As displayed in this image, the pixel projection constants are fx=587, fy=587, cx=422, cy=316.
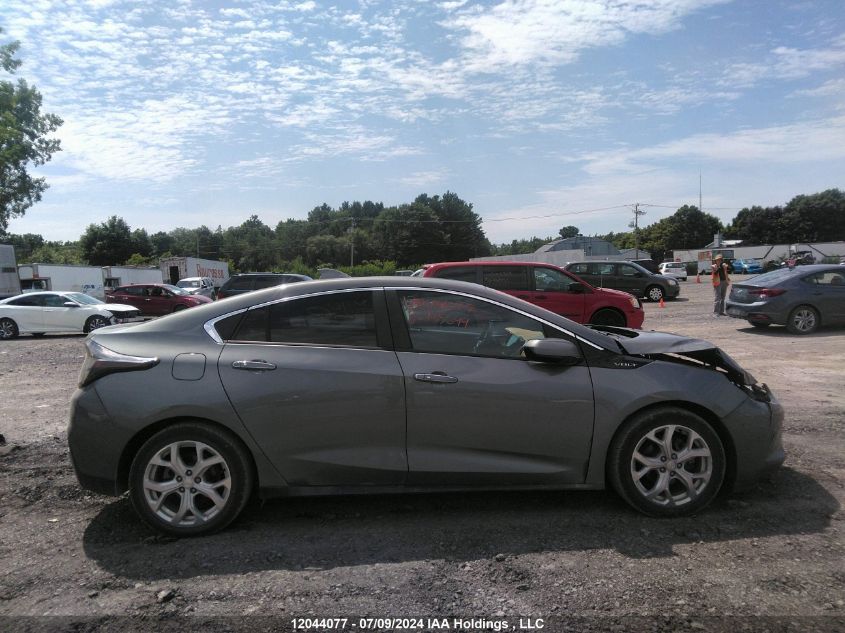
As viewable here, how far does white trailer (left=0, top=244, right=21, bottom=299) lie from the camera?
27.2 metres

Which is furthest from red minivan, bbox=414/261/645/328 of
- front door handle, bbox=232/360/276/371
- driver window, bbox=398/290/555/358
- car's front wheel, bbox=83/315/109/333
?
car's front wheel, bbox=83/315/109/333

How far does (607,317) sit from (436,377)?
9107 millimetres

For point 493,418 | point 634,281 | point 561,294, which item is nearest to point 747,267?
point 634,281

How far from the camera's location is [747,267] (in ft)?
188

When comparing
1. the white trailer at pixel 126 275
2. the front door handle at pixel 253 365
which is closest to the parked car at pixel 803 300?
the front door handle at pixel 253 365

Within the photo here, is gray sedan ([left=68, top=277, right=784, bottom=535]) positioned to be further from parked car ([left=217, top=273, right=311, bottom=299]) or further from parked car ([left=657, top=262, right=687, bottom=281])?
parked car ([left=657, top=262, right=687, bottom=281])

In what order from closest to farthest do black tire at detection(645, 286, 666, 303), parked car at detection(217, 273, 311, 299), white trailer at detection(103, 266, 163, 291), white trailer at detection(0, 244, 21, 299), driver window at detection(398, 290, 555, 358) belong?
driver window at detection(398, 290, 555, 358), parked car at detection(217, 273, 311, 299), black tire at detection(645, 286, 666, 303), white trailer at detection(0, 244, 21, 299), white trailer at detection(103, 266, 163, 291)

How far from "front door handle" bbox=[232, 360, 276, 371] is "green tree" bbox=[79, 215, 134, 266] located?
3581 inches

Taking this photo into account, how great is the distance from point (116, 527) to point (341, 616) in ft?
6.00

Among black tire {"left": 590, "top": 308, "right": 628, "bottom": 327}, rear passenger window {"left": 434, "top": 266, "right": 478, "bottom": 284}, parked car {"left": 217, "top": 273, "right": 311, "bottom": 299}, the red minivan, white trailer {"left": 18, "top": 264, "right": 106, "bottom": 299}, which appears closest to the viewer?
rear passenger window {"left": 434, "top": 266, "right": 478, "bottom": 284}

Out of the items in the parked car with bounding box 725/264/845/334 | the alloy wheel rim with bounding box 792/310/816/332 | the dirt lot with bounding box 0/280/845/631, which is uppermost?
the parked car with bounding box 725/264/845/334

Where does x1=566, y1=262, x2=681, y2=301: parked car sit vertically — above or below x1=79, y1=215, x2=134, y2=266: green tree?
below

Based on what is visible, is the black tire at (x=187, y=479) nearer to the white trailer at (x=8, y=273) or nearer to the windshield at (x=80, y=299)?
the windshield at (x=80, y=299)

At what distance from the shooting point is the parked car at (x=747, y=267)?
2209 inches
